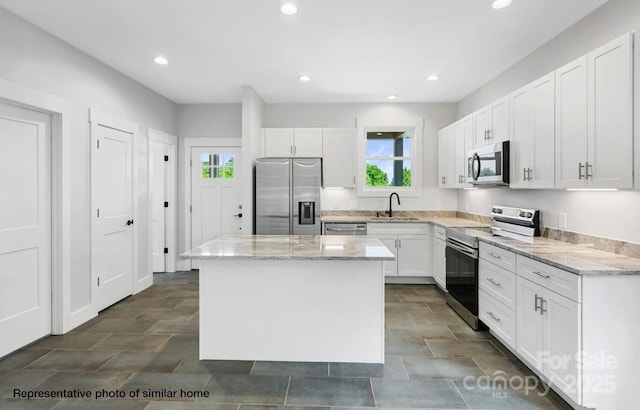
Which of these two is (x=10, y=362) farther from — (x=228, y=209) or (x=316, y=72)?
(x=316, y=72)

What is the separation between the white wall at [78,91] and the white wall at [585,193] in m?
4.47

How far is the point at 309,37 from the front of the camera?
3152mm

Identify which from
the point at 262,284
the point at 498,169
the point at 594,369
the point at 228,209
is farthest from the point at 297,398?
the point at 228,209

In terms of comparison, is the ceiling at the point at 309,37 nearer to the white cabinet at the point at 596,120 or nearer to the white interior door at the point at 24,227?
the white cabinet at the point at 596,120

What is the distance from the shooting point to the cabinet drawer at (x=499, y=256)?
8.78 ft

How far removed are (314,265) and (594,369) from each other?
1.73m

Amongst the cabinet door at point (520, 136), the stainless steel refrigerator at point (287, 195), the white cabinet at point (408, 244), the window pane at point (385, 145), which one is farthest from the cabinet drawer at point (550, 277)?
the window pane at point (385, 145)

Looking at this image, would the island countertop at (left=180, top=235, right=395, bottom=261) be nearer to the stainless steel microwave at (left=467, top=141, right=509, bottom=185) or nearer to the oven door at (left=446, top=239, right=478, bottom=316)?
the oven door at (left=446, top=239, right=478, bottom=316)

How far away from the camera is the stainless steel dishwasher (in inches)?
193

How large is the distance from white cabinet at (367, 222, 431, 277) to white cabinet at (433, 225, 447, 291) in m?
0.15

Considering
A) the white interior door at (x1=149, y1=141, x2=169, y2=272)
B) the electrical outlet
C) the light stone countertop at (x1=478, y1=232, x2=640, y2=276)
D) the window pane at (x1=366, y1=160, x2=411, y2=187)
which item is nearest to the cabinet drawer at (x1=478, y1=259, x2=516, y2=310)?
the light stone countertop at (x1=478, y1=232, x2=640, y2=276)

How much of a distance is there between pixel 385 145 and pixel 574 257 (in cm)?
358

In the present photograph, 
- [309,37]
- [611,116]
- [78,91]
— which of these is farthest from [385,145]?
[78,91]

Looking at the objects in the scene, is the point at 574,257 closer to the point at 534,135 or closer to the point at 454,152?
the point at 534,135
